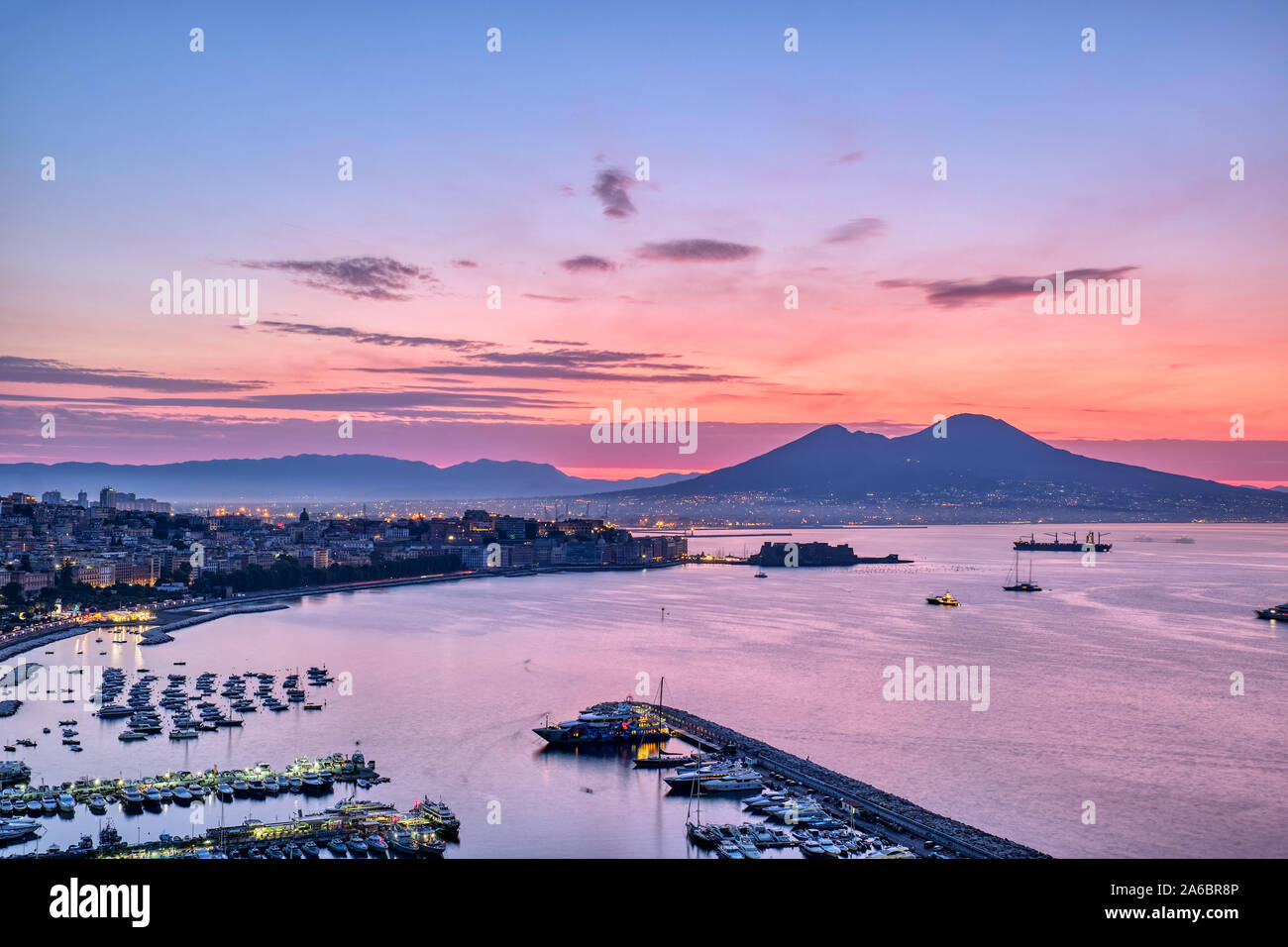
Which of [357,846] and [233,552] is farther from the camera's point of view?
[233,552]

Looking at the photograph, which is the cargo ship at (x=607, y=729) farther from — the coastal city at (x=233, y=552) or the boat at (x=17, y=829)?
the coastal city at (x=233, y=552)

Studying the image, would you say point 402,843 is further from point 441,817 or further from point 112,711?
point 112,711

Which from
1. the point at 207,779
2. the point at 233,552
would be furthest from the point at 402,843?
the point at 233,552

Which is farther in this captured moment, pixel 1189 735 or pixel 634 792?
pixel 1189 735

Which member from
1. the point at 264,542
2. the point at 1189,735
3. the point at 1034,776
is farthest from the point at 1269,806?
the point at 264,542

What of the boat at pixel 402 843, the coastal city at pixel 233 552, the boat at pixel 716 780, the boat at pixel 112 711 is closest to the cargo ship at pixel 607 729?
the boat at pixel 716 780

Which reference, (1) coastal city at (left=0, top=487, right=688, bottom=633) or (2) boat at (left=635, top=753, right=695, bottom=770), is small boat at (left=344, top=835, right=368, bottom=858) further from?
(1) coastal city at (left=0, top=487, right=688, bottom=633)

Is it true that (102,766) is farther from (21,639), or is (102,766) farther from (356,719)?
(21,639)
